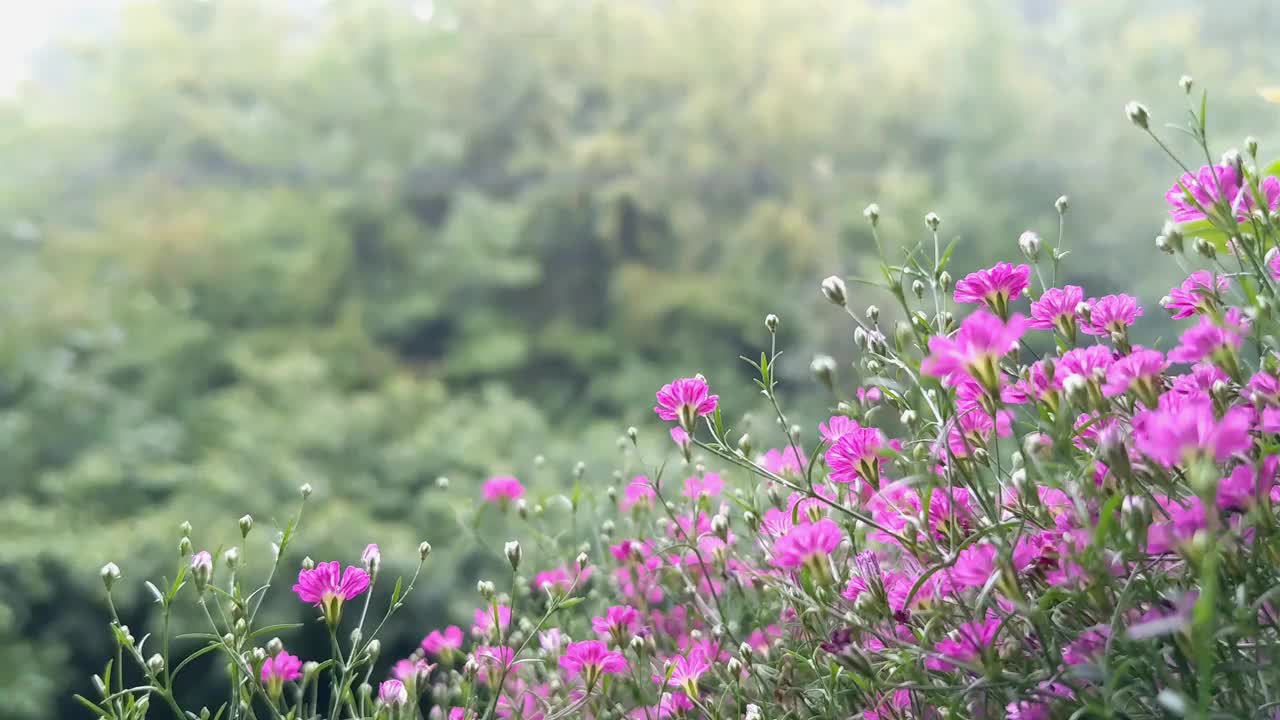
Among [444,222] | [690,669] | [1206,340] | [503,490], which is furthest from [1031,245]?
[444,222]

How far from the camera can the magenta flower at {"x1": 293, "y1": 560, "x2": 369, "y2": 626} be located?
50 centimetres

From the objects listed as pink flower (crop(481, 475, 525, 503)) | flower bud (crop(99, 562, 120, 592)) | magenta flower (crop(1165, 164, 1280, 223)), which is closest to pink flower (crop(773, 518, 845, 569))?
magenta flower (crop(1165, 164, 1280, 223))

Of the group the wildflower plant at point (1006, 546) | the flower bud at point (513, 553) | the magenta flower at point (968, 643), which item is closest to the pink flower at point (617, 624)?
the wildflower plant at point (1006, 546)

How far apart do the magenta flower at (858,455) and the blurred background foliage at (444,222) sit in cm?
251

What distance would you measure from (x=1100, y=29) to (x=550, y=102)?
3.84 m

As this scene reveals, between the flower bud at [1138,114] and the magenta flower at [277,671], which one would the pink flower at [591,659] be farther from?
the flower bud at [1138,114]

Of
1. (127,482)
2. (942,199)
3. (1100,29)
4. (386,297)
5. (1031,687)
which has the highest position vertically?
(1100,29)

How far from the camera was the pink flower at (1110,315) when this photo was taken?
49cm

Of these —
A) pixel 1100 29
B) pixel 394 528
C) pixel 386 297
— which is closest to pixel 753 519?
pixel 394 528

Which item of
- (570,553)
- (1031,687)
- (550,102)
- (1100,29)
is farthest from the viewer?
(1100,29)

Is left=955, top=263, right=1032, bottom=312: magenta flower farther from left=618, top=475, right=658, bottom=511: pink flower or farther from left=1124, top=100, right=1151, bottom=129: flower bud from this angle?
left=618, top=475, right=658, bottom=511: pink flower

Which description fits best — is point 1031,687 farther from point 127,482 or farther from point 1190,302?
point 127,482

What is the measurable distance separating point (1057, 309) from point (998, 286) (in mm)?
35

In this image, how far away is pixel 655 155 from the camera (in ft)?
16.2
